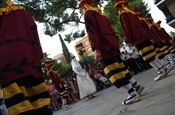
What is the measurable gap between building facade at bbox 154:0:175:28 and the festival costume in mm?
2045

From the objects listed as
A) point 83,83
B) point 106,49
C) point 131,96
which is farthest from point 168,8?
point 83,83

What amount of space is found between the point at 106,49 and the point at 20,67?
2629mm

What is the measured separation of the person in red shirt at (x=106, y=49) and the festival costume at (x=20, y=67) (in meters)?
2.08

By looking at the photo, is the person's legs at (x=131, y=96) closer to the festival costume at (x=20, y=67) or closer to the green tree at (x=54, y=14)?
the festival costume at (x=20, y=67)

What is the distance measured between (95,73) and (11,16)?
17.0m

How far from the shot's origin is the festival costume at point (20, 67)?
3182 millimetres

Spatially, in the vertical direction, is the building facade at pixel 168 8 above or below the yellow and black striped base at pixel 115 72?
above

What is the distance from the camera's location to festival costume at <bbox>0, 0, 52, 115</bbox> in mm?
3182

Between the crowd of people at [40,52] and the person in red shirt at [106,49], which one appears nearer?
the crowd of people at [40,52]

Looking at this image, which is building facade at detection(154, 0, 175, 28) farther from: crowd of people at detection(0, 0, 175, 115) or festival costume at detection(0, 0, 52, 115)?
festival costume at detection(0, 0, 52, 115)

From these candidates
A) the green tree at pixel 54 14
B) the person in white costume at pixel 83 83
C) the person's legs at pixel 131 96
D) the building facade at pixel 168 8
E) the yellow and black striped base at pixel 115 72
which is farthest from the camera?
the green tree at pixel 54 14

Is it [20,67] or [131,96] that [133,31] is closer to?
[131,96]

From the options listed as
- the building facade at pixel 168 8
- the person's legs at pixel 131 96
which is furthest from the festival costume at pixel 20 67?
the person's legs at pixel 131 96

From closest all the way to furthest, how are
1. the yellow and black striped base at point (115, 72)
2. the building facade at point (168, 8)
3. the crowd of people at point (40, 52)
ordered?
the crowd of people at point (40, 52) → the building facade at point (168, 8) → the yellow and black striped base at point (115, 72)
